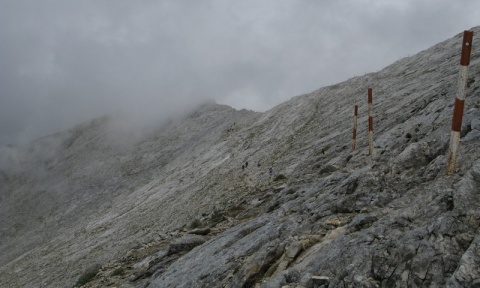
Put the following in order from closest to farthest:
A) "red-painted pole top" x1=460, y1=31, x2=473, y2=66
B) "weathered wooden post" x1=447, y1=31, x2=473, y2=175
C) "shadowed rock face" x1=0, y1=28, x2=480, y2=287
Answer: "shadowed rock face" x1=0, y1=28, x2=480, y2=287 < "red-painted pole top" x1=460, y1=31, x2=473, y2=66 < "weathered wooden post" x1=447, y1=31, x2=473, y2=175

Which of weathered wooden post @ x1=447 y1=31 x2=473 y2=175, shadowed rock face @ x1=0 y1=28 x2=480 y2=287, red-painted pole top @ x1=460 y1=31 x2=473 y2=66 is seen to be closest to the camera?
shadowed rock face @ x1=0 y1=28 x2=480 y2=287

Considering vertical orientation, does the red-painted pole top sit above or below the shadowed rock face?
above

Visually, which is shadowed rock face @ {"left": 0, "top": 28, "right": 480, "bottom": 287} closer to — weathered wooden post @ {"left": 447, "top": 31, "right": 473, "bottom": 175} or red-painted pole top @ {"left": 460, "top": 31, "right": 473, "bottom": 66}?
weathered wooden post @ {"left": 447, "top": 31, "right": 473, "bottom": 175}

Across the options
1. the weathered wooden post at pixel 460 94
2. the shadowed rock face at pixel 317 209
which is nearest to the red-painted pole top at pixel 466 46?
the weathered wooden post at pixel 460 94

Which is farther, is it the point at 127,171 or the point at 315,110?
the point at 127,171

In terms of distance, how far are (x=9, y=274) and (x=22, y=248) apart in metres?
17.1

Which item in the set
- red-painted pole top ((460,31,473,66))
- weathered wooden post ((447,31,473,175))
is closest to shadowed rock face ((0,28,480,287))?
weathered wooden post ((447,31,473,175))

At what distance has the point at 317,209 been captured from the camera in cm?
1263

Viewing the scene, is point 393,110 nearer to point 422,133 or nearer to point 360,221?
point 422,133

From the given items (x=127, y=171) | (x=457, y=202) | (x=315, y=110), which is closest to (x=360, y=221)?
(x=457, y=202)

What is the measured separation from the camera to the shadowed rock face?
8.01 metres

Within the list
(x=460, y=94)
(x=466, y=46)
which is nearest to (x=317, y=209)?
(x=460, y=94)

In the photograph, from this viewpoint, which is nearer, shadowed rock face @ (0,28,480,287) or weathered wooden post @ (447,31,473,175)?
shadowed rock face @ (0,28,480,287)

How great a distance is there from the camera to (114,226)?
134 feet
